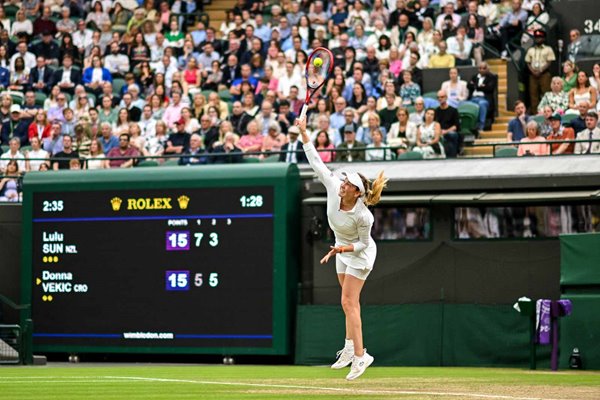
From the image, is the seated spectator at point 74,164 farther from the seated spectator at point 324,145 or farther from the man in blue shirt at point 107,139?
the seated spectator at point 324,145

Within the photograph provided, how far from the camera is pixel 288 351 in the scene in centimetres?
2311

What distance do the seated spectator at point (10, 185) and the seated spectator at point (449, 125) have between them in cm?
873

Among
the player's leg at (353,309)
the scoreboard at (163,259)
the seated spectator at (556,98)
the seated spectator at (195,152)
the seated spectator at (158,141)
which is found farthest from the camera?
the seated spectator at (158,141)

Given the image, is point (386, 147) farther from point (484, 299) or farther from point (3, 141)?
point (3, 141)

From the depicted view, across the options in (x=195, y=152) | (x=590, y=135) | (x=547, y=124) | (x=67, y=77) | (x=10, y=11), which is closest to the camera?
(x=590, y=135)

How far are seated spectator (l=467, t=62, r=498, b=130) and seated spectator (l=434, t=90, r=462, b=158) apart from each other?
1.26 meters

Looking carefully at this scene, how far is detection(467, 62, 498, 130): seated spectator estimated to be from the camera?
24938 millimetres

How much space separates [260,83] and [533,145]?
284 inches

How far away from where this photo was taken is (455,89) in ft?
82.1

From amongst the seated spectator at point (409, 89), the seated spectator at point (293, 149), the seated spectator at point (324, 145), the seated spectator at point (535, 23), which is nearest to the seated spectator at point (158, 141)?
the seated spectator at point (293, 149)

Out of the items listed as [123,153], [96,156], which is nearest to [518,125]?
[123,153]

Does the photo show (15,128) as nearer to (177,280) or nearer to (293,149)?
(177,280)

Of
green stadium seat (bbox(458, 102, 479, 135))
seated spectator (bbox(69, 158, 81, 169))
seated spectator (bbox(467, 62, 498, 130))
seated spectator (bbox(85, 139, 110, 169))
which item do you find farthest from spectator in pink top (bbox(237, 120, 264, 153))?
seated spectator (bbox(467, 62, 498, 130))

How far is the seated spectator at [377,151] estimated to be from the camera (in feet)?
77.9
